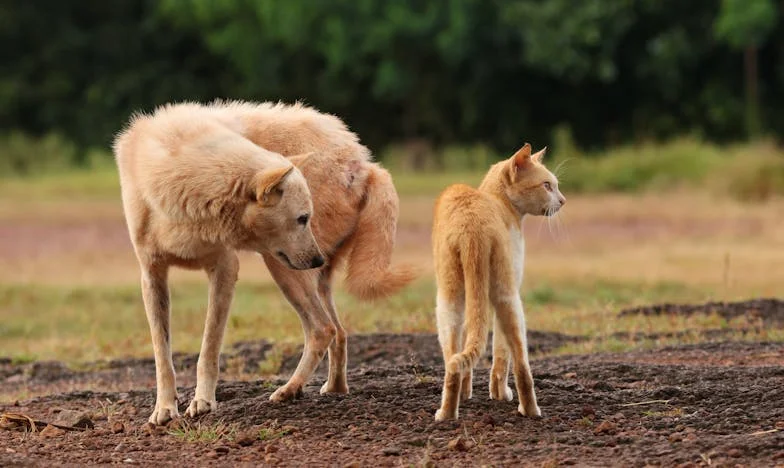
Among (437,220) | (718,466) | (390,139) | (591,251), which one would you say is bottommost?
(718,466)

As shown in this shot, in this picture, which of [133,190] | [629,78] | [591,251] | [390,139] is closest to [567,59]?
[629,78]

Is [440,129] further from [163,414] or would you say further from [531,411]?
[531,411]

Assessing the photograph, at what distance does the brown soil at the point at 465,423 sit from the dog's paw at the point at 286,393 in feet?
0.19

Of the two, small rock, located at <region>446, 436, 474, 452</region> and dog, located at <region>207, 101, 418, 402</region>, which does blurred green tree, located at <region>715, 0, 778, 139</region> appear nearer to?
dog, located at <region>207, 101, 418, 402</region>

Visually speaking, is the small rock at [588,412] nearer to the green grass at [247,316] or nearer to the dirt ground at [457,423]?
the dirt ground at [457,423]

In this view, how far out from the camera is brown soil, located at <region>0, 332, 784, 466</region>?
20.8ft

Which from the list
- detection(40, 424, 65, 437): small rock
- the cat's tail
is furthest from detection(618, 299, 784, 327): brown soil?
detection(40, 424, 65, 437): small rock

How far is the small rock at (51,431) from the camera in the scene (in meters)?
7.23

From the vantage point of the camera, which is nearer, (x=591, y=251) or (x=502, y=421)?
(x=502, y=421)

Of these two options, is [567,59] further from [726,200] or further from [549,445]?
[549,445]

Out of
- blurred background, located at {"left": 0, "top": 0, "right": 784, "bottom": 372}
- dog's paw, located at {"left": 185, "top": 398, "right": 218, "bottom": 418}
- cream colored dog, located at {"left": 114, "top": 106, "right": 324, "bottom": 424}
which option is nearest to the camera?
cream colored dog, located at {"left": 114, "top": 106, "right": 324, "bottom": 424}

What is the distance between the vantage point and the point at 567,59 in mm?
32625

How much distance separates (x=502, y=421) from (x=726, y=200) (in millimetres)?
17170

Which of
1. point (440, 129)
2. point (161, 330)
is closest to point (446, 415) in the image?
point (161, 330)
